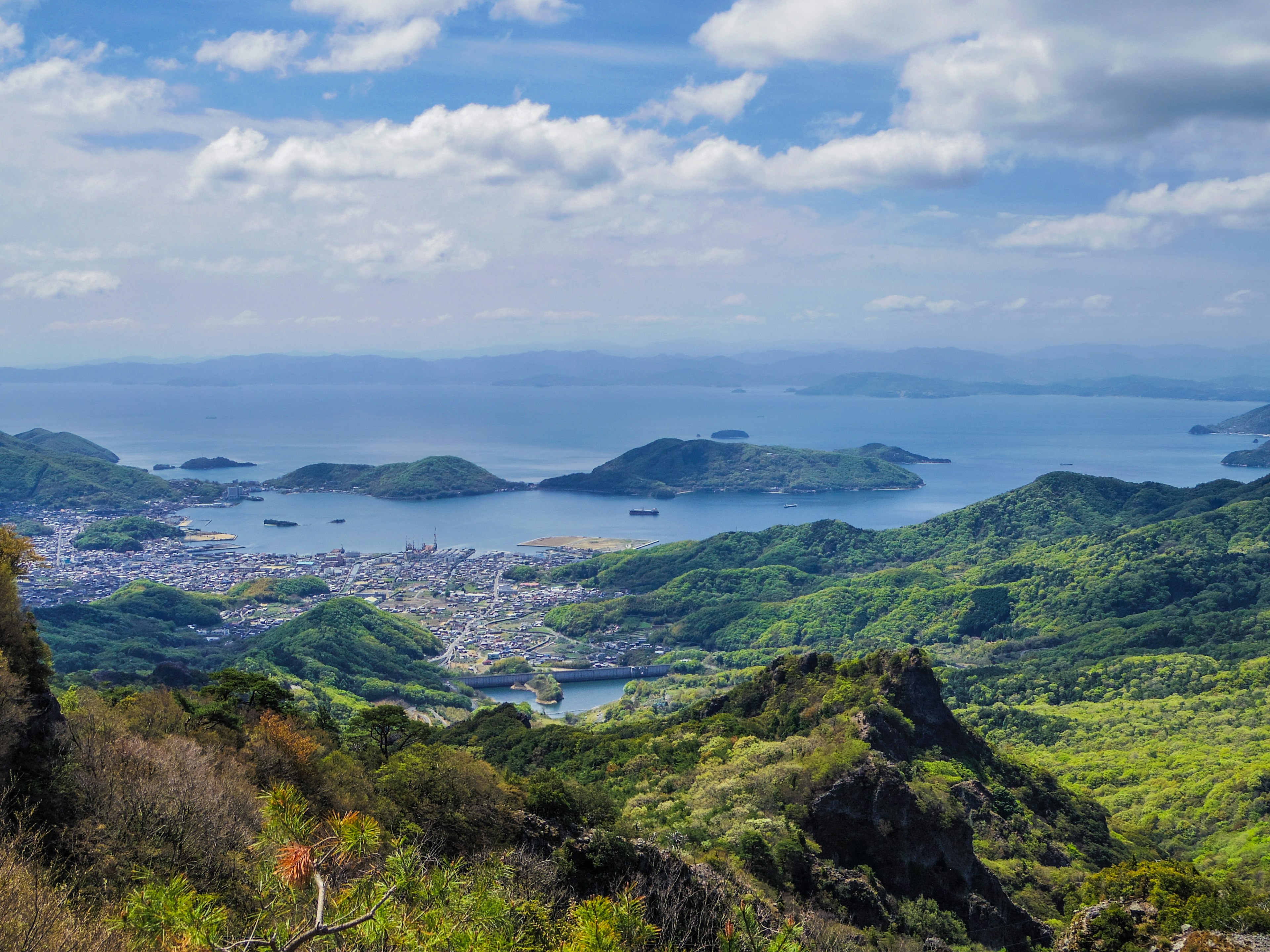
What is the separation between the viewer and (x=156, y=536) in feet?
396

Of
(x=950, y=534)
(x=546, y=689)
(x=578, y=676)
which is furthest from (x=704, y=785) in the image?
(x=950, y=534)

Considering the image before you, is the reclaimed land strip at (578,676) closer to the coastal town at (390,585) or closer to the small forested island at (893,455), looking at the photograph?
the coastal town at (390,585)

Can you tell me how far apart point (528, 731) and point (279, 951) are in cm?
3267

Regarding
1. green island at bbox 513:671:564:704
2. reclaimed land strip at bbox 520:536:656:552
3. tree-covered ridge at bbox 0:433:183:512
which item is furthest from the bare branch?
tree-covered ridge at bbox 0:433:183:512

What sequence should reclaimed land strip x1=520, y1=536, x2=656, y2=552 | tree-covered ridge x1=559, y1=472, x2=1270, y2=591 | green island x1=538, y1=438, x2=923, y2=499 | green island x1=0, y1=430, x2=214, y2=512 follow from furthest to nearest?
green island x1=538, y1=438, x2=923, y2=499 → green island x1=0, y1=430, x2=214, y2=512 → reclaimed land strip x1=520, y1=536, x2=656, y2=552 → tree-covered ridge x1=559, y1=472, x2=1270, y2=591

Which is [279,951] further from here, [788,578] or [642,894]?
[788,578]

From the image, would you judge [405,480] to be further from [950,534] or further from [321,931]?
[321,931]

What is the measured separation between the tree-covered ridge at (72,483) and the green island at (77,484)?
76mm

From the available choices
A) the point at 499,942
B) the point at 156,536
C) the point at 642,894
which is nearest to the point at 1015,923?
the point at 642,894

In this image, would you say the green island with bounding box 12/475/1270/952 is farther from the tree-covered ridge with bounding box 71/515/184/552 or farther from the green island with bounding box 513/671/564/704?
the tree-covered ridge with bounding box 71/515/184/552

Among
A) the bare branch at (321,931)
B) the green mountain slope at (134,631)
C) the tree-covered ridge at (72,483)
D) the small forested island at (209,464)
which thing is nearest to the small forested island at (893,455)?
the small forested island at (209,464)

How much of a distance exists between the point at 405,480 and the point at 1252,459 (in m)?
171

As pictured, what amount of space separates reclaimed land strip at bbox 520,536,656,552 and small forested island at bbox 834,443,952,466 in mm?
77948

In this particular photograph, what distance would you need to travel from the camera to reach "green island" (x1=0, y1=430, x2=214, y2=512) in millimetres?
137000
